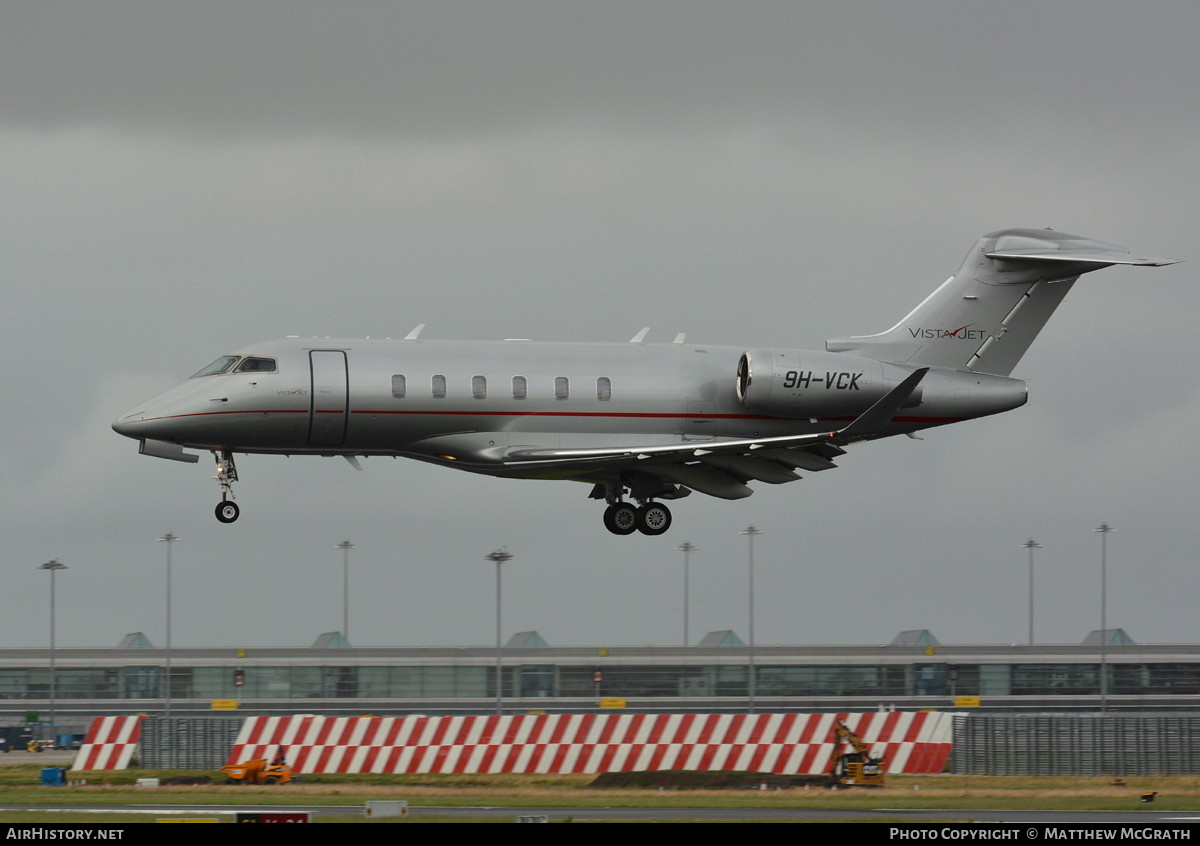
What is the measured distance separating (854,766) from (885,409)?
37.4 ft

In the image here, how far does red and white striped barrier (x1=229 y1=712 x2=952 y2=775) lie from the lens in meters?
48.7

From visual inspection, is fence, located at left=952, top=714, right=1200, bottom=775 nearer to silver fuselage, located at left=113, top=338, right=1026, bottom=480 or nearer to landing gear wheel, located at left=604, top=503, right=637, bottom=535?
silver fuselage, located at left=113, top=338, right=1026, bottom=480

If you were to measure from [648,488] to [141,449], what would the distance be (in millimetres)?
12883

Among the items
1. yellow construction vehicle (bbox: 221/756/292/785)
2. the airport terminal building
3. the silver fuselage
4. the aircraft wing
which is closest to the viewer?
the silver fuselage

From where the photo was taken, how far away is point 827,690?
8988cm

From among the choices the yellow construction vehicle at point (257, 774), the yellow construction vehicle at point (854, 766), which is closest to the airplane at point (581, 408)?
the yellow construction vehicle at point (854, 766)

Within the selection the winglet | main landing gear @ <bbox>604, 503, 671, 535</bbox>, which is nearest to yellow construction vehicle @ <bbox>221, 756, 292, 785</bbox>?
main landing gear @ <bbox>604, 503, 671, 535</bbox>

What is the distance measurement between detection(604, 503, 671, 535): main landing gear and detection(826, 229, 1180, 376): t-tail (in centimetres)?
708

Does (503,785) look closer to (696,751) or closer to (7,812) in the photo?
(696,751)

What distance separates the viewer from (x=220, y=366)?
141 ft

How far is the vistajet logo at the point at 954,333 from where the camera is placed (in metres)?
48.7

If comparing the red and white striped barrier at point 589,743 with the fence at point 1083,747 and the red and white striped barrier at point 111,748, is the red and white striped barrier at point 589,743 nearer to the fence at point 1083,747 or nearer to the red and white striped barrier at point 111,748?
the fence at point 1083,747

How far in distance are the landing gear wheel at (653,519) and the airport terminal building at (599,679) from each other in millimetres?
40644

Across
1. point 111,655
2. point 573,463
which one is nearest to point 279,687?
point 111,655
